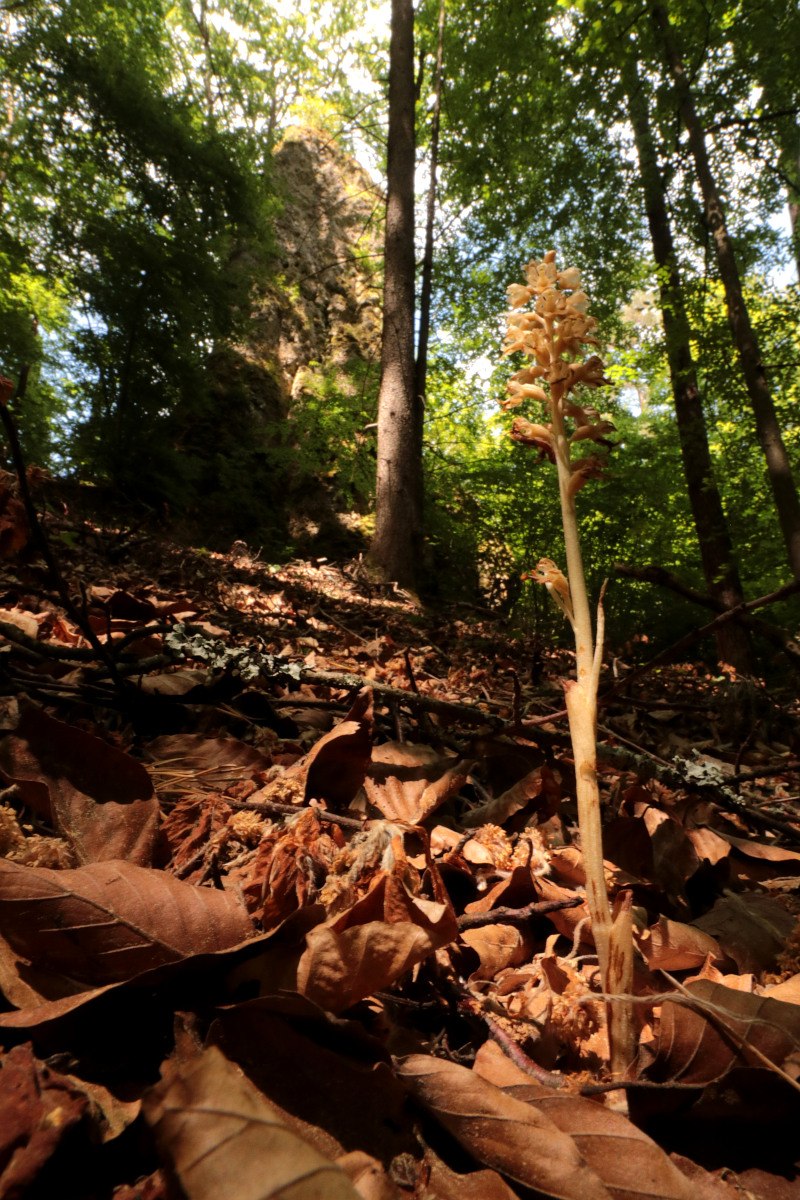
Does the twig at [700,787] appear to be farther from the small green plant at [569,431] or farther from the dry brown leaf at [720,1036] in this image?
the dry brown leaf at [720,1036]

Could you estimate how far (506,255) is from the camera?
10539 millimetres

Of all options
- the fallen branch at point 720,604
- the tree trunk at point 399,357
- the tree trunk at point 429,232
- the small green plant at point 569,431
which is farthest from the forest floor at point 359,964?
the tree trunk at point 429,232

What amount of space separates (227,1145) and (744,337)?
659 cm

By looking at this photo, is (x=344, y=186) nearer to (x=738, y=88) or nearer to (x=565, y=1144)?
(x=738, y=88)

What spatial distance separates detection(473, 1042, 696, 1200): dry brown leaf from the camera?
54 centimetres

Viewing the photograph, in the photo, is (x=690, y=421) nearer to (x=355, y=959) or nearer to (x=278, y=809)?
(x=278, y=809)

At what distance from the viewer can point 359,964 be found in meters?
0.64

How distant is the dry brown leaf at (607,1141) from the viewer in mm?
543

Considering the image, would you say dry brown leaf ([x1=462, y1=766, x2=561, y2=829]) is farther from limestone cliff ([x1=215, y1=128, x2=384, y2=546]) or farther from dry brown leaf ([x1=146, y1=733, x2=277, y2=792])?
limestone cliff ([x1=215, y1=128, x2=384, y2=546])

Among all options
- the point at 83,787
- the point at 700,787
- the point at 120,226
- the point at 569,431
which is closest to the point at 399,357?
the point at 120,226

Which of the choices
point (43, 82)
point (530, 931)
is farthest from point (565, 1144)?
point (43, 82)

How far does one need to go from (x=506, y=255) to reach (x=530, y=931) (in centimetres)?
1175

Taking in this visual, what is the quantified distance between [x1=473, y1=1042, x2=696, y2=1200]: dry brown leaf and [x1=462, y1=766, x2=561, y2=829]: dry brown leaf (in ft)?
2.08

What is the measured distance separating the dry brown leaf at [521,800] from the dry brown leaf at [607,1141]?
2.08 feet
